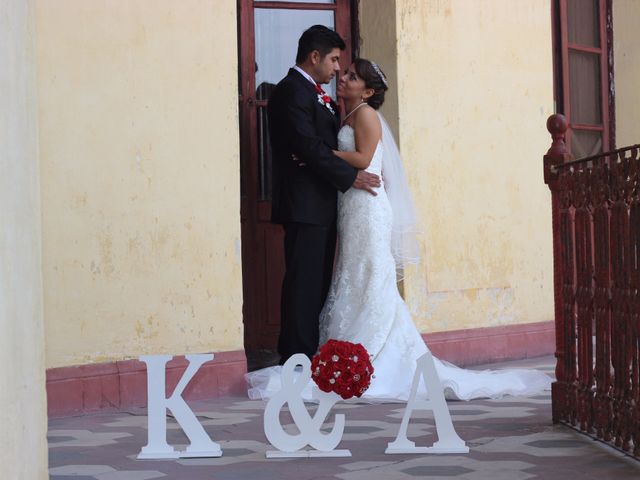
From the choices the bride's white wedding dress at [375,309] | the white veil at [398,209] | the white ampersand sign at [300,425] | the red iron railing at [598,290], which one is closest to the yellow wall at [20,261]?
the white ampersand sign at [300,425]

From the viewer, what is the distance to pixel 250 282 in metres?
8.07

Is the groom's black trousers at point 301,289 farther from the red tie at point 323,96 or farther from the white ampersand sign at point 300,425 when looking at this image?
the white ampersand sign at point 300,425

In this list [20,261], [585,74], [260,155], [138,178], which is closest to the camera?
[20,261]

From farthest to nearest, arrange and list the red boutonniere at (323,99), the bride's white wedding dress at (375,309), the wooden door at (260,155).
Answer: the wooden door at (260,155)
the red boutonniere at (323,99)
the bride's white wedding dress at (375,309)

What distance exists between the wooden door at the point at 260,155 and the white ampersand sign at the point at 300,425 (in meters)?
3.08

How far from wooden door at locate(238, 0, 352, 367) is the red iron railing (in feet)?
9.15

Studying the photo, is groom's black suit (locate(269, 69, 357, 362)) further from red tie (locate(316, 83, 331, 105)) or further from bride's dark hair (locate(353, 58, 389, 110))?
bride's dark hair (locate(353, 58, 389, 110))

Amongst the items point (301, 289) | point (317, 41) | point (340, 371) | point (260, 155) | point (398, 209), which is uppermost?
point (317, 41)

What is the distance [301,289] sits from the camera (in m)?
7.22

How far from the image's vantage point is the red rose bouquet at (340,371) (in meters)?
4.81

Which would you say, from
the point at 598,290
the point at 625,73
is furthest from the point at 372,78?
the point at 625,73

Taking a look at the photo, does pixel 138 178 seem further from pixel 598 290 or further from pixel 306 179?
pixel 598 290

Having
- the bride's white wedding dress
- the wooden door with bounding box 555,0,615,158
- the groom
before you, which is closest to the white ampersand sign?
the bride's white wedding dress

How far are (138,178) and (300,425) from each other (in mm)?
2191
